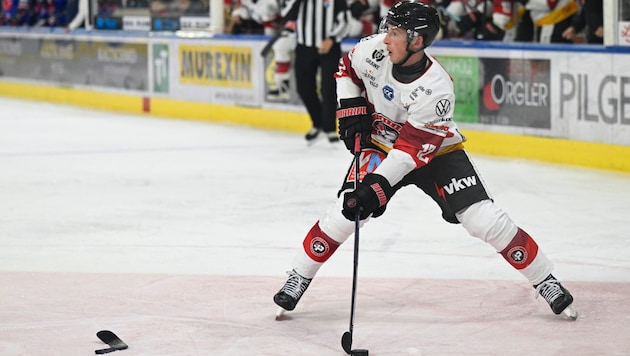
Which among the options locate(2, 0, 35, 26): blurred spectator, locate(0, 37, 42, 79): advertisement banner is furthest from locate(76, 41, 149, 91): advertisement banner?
locate(2, 0, 35, 26): blurred spectator

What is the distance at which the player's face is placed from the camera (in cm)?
416

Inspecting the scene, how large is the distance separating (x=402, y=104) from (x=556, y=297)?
85 cm

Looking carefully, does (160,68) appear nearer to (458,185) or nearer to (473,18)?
(473,18)

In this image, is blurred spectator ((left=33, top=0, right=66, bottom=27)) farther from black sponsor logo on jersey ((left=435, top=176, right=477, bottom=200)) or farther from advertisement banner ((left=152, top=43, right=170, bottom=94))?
black sponsor logo on jersey ((left=435, top=176, right=477, bottom=200))

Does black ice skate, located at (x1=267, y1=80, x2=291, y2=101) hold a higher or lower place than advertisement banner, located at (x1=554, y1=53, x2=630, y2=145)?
lower

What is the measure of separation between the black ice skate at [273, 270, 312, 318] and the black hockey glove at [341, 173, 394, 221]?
16.0 inches

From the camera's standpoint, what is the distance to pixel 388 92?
14.1 feet

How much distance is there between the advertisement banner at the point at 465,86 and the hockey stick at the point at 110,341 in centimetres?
562

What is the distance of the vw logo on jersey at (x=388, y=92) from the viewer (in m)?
4.28

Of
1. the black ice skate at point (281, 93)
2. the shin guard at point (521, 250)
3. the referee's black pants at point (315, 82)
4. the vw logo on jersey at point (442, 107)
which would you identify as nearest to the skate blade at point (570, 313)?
the shin guard at point (521, 250)

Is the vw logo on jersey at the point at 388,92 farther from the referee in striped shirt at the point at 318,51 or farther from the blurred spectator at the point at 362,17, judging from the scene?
the blurred spectator at the point at 362,17

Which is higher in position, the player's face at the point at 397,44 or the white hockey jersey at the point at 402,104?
A: the player's face at the point at 397,44

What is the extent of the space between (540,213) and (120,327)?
3.08 m

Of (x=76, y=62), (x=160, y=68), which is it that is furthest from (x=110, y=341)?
(x=76, y=62)
